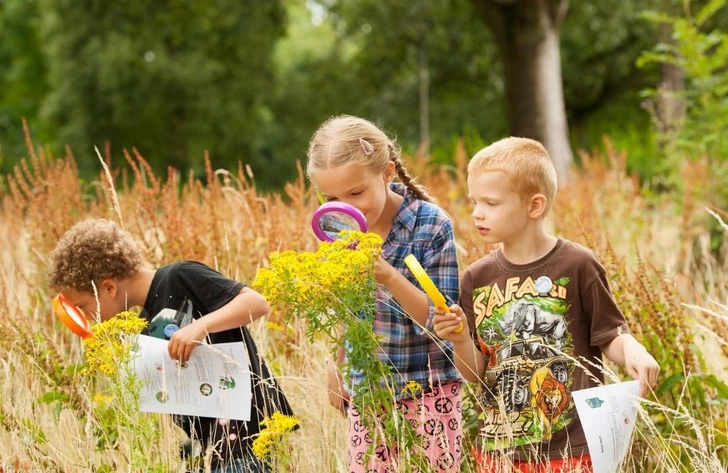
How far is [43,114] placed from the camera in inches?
963

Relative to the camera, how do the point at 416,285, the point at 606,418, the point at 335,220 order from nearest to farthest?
the point at 606,418 → the point at 335,220 → the point at 416,285

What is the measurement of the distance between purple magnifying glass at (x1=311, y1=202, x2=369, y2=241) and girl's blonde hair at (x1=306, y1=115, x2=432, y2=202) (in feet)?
0.80

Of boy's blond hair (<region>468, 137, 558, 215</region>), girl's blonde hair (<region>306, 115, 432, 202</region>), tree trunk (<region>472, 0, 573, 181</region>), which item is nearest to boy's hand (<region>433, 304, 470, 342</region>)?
boy's blond hair (<region>468, 137, 558, 215</region>)

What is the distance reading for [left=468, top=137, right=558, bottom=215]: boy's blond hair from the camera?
2553 mm

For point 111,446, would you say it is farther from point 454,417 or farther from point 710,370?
point 710,370

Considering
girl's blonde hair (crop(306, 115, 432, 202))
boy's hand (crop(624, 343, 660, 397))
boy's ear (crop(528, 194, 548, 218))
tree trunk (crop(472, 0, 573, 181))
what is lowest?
boy's hand (crop(624, 343, 660, 397))

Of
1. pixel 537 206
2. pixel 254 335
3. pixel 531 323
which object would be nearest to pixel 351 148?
pixel 537 206

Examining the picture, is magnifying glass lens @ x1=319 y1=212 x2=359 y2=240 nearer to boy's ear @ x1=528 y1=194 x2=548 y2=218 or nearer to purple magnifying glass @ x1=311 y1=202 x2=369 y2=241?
purple magnifying glass @ x1=311 y1=202 x2=369 y2=241

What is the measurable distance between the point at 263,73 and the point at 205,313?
2434cm

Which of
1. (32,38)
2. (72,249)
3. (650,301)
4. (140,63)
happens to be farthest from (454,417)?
(32,38)

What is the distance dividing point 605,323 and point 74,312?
1.65 meters

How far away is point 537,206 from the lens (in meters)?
2.59

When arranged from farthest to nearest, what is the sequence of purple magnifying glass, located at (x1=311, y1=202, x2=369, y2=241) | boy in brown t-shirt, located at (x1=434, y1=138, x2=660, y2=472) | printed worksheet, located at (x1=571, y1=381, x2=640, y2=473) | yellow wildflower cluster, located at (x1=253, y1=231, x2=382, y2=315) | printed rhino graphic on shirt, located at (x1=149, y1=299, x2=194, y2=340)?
printed rhino graphic on shirt, located at (x1=149, y1=299, x2=194, y2=340) → boy in brown t-shirt, located at (x1=434, y1=138, x2=660, y2=472) → purple magnifying glass, located at (x1=311, y1=202, x2=369, y2=241) → printed worksheet, located at (x1=571, y1=381, x2=640, y2=473) → yellow wildflower cluster, located at (x1=253, y1=231, x2=382, y2=315)

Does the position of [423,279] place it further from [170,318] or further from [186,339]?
[170,318]
